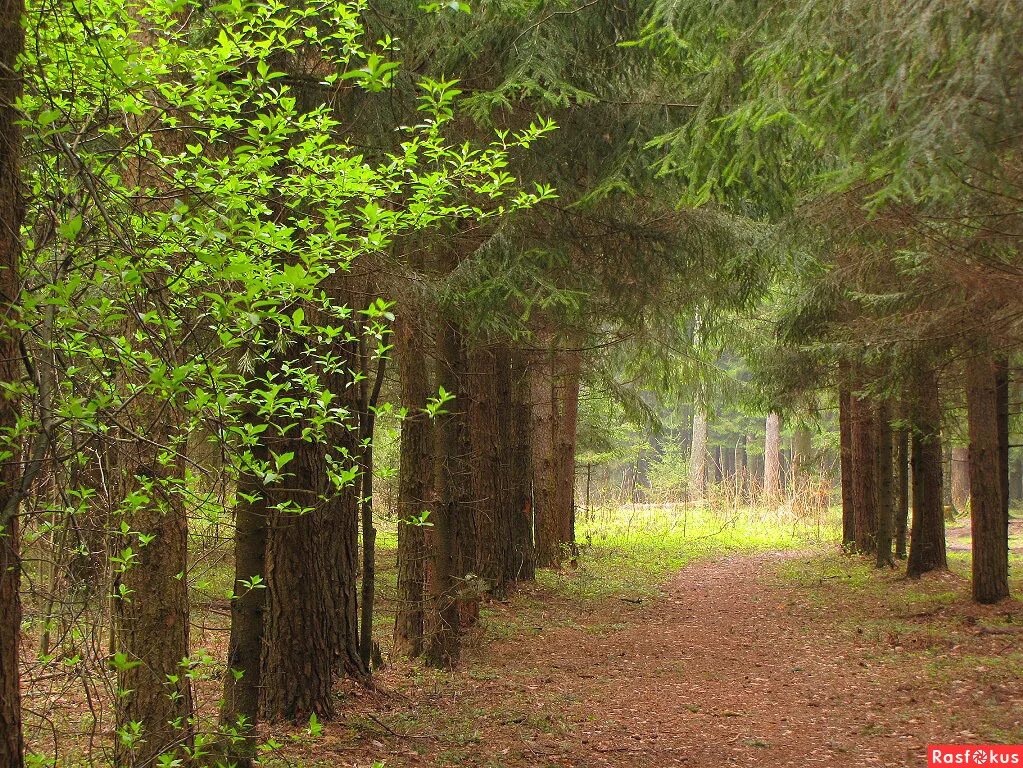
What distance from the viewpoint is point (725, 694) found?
25.4 feet

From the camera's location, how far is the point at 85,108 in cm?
312

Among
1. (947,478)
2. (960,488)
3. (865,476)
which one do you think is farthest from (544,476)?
(947,478)

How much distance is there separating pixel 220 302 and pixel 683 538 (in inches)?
800

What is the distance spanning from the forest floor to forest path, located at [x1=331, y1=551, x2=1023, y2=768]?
2cm

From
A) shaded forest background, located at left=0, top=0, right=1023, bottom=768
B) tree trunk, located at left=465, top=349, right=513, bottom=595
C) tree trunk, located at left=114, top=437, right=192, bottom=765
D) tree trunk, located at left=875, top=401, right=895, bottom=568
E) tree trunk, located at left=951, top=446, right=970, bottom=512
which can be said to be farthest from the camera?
tree trunk, located at left=951, top=446, right=970, bottom=512

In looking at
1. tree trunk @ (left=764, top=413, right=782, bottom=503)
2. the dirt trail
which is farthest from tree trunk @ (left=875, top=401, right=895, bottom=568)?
tree trunk @ (left=764, top=413, right=782, bottom=503)

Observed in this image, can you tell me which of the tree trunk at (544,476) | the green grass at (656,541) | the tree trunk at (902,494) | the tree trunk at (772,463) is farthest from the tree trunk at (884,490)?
the tree trunk at (772,463)

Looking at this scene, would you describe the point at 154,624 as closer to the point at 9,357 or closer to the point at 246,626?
the point at 246,626

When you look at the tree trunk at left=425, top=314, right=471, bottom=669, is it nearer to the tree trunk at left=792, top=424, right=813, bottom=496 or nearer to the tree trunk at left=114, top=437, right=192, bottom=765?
the tree trunk at left=114, top=437, right=192, bottom=765

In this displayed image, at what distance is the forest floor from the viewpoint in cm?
601

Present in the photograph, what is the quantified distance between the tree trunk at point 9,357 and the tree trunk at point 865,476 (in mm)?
13361

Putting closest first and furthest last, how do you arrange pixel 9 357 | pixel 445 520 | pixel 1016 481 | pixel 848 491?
pixel 9 357 → pixel 445 520 → pixel 848 491 → pixel 1016 481

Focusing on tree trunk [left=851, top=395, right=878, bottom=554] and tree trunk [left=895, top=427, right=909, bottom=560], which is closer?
tree trunk [left=895, top=427, right=909, bottom=560]

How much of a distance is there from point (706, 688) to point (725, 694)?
28cm
